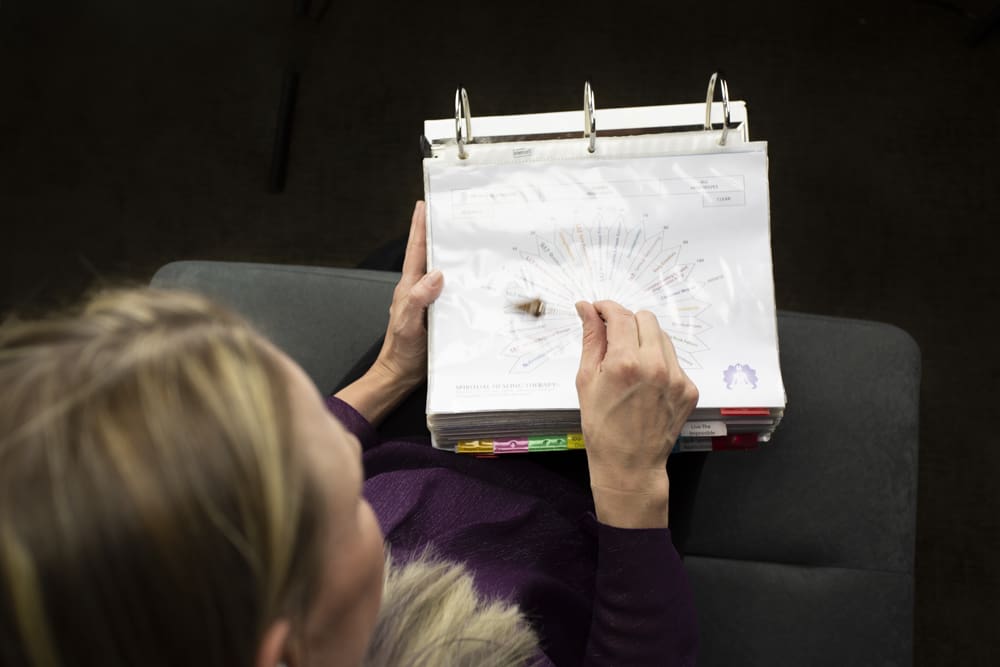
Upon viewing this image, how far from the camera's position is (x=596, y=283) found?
0.70 m

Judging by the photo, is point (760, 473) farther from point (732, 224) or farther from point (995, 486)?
point (995, 486)

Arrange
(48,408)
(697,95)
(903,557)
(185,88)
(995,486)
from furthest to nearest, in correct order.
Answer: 1. (185,88)
2. (697,95)
3. (995,486)
4. (903,557)
5. (48,408)

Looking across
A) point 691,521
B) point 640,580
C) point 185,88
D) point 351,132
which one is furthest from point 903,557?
point 185,88

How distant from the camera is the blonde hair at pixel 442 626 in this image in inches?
21.4

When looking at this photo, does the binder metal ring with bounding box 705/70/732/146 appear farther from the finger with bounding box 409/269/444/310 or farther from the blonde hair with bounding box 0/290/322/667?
the blonde hair with bounding box 0/290/322/667

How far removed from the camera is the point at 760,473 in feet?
2.61

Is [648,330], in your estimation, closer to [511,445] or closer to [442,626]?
[511,445]

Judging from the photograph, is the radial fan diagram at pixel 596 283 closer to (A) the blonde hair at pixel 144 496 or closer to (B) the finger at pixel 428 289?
(B) the finger at pixel 428 289

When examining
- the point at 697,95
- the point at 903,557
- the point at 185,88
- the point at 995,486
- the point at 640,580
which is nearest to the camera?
the point at 640,580

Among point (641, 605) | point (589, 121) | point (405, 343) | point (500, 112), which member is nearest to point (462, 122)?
point (589, 121)

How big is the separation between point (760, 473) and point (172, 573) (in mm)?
628

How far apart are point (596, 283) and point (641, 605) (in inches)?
11.3

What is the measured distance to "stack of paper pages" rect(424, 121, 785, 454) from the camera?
67 centimetres

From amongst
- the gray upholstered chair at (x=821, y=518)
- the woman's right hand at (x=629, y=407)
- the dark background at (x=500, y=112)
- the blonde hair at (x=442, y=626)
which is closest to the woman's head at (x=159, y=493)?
the blonde hair at (x=442, y=626)
